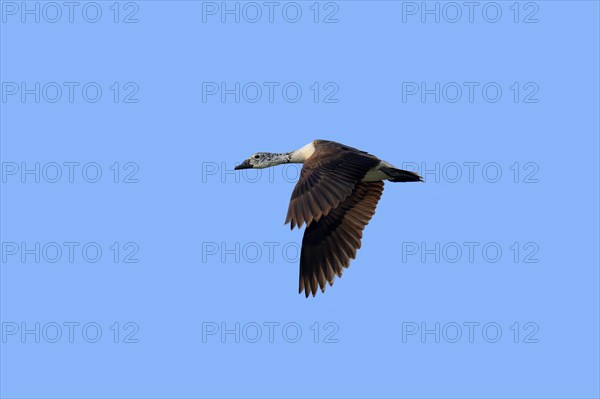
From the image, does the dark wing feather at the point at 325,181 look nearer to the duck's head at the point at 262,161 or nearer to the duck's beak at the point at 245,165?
the duck's head at the point at 262,161

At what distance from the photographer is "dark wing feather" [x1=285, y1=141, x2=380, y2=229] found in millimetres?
14289

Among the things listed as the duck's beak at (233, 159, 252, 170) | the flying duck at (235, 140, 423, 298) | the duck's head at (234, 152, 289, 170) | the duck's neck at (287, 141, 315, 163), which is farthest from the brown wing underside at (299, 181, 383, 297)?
the duck's beak at (233, 159, 252, 170)

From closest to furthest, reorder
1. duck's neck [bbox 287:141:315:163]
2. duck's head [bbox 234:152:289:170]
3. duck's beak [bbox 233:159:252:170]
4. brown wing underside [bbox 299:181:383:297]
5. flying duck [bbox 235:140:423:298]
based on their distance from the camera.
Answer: flying duck [bbox 235:140:423:298]
brown wing underside [bbox 299:181:383:297]
duck's neck [bbox 287:141:315:163]
duck's head [bbox 234:152:289:170]
duck's beak [bbox 233:159:252:170]

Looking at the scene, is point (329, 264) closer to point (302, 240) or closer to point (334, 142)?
point (302, 240)

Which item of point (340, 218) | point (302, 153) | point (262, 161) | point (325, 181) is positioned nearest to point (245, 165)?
point (262, 161)

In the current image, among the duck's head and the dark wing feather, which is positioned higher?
the duck's head

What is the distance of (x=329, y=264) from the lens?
1641 cm

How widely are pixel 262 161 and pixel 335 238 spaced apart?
7.00ft

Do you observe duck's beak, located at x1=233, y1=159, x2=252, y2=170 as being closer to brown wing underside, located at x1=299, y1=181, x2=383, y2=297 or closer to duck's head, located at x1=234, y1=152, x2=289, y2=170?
duck's head, located at x1=234, y1=152, x2=289, y2=170

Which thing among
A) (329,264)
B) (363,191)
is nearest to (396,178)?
(363,191)

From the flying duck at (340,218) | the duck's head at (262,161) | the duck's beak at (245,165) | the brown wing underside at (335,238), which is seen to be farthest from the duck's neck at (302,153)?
the brown wing underside at (335,238)

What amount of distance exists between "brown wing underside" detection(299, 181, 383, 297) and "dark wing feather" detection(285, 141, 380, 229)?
98cm

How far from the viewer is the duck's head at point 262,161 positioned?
1767 centimetres

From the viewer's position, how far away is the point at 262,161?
17844mm
